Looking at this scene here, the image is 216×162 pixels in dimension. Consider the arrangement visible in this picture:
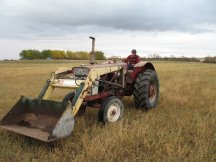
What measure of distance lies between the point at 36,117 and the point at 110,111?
1.52 metres

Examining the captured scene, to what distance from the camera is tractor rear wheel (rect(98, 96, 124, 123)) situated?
21.6ft

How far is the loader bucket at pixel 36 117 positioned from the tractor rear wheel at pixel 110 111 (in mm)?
916

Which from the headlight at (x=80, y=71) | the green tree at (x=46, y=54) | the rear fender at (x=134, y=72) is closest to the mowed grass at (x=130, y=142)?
the headlight at (x=80, y=71)

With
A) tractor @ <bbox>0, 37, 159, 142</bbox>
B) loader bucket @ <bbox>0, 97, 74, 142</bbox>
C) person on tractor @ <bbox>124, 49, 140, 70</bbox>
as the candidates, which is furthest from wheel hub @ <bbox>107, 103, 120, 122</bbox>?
person on tractor @ <bbox>124, 49, 140, 70</bbox>

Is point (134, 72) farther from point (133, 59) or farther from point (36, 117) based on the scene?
point (36, 117)

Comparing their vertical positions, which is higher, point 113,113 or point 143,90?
point 143,90

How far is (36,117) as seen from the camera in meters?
6.43

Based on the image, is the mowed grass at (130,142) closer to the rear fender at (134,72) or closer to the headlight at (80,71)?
the headlight at (80,71)

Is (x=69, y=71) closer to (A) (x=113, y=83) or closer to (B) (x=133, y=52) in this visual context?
(A) (x=113, y=83)

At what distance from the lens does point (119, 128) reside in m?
6.18

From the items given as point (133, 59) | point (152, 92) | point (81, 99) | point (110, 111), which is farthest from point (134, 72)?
point (81, 99)

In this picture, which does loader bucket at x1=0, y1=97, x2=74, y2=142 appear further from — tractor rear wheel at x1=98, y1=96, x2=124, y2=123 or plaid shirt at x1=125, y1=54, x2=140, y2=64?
plaid shirt at x1=125, y1=54, x2=140, y2=64

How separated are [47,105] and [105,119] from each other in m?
1.21

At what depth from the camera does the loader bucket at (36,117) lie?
5.55 meters
